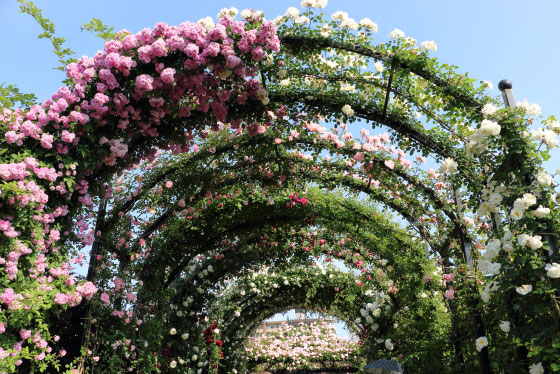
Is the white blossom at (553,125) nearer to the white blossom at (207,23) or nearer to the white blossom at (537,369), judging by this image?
the white blossom at (537,369)

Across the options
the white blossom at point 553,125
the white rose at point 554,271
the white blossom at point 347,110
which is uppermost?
the white blossom at point 347,110

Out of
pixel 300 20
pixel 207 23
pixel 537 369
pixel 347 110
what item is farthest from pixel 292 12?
pixel 537 369

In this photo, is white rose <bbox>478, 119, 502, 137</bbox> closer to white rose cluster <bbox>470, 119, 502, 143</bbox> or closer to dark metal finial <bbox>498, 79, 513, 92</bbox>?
white rose cluster <bbox>470, 119, 502, 143</bbox>

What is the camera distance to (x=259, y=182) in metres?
5.74

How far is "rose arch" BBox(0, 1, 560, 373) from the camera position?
3.07m

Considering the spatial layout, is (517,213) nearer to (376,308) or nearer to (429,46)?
(429,46)

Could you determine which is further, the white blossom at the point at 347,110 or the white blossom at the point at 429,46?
the white blossom at the point at 347,110

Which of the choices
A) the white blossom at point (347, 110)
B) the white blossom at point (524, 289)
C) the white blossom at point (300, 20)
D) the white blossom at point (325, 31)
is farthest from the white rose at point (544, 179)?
the white blossom at point (300, 20)

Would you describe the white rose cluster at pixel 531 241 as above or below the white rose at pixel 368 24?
below

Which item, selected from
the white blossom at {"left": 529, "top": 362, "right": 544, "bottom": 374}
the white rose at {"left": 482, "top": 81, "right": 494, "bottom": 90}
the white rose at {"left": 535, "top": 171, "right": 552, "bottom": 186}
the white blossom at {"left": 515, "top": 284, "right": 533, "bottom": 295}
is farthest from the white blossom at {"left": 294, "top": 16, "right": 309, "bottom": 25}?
the white blossom at {"left": 529, "top": 362, "right": 544, "bottom": 374}

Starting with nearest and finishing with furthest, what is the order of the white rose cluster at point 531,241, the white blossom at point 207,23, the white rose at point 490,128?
the white rose cluster at point 531,241 < the white rose at point 490,128 < the white blossom at point 207,23

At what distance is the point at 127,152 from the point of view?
3852 mm

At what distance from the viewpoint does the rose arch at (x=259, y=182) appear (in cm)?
307

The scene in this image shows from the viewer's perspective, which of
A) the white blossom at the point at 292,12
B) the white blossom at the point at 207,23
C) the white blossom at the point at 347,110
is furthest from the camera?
the white blossom at the point at 347,110
